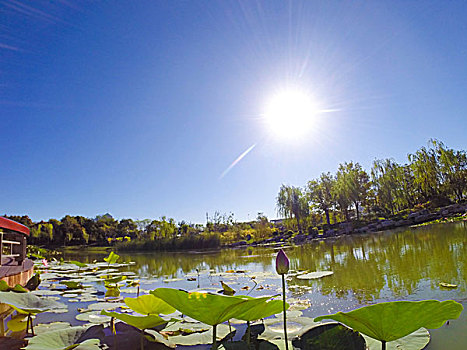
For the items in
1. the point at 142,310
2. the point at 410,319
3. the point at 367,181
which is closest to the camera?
the point at 410,319

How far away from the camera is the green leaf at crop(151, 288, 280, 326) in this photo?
0.65 meters

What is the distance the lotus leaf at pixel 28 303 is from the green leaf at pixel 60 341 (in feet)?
0.47

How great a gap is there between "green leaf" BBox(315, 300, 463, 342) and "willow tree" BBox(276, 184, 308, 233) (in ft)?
62.0

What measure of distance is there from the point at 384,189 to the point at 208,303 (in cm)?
2157

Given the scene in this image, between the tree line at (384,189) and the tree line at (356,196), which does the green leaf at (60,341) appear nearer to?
the tree line at (356,196)

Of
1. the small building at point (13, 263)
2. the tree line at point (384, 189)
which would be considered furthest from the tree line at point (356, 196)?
the small building at point (13, 263)

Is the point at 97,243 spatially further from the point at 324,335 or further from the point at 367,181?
the point at 324,335

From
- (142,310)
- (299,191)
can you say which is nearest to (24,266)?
(142,310)

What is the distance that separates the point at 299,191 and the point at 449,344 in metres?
19.0

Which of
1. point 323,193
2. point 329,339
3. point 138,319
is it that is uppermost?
point 323,193

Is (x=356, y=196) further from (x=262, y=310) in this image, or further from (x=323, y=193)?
(x=262, y=310)

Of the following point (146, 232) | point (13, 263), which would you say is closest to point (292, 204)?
point (146, 232)

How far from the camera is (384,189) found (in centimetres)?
1919

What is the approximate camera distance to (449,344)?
1.03m
